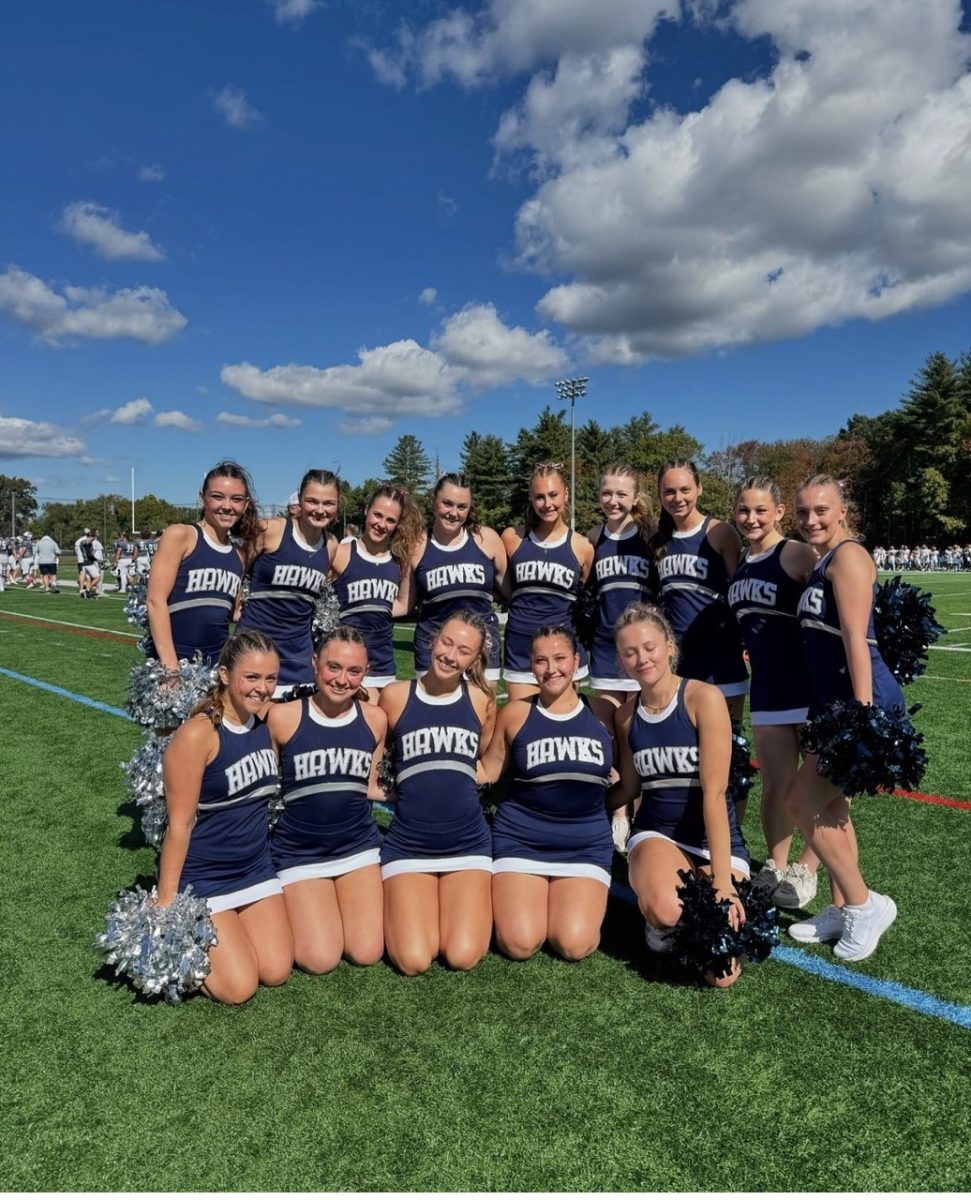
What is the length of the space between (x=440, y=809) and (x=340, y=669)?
657 millimetres

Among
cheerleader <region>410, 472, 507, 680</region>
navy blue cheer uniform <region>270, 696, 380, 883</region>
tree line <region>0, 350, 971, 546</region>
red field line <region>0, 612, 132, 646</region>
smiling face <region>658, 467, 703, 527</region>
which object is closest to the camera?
navy blue cheer uniform <region>270, 696, 380, 883</region>

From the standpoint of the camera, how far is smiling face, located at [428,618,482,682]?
3.14 meters

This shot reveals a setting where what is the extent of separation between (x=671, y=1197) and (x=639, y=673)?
5.25 feet

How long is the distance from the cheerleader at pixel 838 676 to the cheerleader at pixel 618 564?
0.92 meters

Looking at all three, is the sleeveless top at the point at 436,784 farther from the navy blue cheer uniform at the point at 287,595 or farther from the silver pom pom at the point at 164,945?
the navy blue cheer uniform at the point at 287,595

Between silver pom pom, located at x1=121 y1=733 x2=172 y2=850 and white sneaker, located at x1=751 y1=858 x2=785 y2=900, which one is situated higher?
silver pom pom, located at x1=121 y1=733 x2=172 y2=850

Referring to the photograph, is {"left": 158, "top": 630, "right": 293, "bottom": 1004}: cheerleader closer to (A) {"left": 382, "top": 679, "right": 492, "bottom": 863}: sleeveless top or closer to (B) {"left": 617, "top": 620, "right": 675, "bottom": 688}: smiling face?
(A) {"left": 382, "top": 679, "right": 492, "bottom": 863}: sleeveless top

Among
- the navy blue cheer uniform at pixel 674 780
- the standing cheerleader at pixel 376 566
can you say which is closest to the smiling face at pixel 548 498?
the standing cheerleader at pixel 376 566

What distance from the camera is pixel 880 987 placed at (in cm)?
274

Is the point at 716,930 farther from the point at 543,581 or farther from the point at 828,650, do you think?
the point at 543,581

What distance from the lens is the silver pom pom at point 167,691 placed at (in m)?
3.39

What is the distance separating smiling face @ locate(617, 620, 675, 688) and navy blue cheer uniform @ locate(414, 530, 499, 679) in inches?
38.9

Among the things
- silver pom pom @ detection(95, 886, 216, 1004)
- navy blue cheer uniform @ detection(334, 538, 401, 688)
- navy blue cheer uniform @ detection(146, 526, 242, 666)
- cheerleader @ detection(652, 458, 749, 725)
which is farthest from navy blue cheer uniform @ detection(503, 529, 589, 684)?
silver pom pom @ detection(95, 886, 216, 1004)

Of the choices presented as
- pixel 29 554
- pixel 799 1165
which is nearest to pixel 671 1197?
pixel 799 1165
